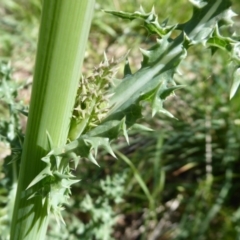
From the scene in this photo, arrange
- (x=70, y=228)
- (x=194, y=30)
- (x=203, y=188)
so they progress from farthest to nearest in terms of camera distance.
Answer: (x=203, y=188) < (x=70, y=228) < (x=194, y=30)

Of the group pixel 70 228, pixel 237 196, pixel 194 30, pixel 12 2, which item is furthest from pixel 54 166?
pixel 12 2

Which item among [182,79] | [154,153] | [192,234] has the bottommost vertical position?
[192,234]

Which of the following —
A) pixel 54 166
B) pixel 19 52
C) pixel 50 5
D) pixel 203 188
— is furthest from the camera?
pixel 19 52

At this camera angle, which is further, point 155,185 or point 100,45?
point 100,45

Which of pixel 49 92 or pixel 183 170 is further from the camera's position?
pixel 183 170

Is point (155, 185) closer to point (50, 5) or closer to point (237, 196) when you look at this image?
point (237, 196)

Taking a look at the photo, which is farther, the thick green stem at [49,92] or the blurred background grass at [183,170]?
the blurred background grass at [183,170]

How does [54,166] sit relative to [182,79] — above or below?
below

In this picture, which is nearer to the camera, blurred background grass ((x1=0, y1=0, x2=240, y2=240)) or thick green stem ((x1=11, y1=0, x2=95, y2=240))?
thick green stem ((x1=11, y1=0, x2=95, y2=240))
